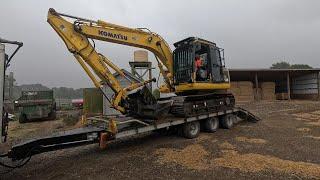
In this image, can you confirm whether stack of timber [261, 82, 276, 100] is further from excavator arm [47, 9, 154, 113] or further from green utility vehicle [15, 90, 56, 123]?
excavator arm [47, 9, 154, 113]

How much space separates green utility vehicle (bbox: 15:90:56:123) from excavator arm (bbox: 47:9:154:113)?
13461mm

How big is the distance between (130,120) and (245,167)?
3740 mm

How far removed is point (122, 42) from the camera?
10445 millimetres

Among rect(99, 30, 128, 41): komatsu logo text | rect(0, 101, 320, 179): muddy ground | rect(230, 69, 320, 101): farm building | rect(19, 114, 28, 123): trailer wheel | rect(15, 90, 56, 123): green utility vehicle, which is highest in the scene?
rect(99, 30, 128, 41): komatsu logo text

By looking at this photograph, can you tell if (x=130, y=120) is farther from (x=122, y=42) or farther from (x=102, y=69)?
(x=122, y=42)

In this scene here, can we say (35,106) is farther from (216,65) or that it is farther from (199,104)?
(216,65)

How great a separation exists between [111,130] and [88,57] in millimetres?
2551

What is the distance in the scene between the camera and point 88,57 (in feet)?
31.1

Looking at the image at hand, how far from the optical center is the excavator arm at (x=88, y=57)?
30.0 feet

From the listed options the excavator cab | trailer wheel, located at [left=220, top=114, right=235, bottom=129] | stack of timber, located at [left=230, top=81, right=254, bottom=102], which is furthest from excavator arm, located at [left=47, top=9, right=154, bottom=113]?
stack of timber, located at [left=230, top=81, right=254, bottom=102]

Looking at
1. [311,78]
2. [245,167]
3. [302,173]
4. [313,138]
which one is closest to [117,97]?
[245,167]

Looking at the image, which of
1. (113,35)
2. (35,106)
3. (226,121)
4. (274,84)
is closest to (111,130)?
(113,35)

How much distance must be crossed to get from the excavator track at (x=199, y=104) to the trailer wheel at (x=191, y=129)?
1.23 feet

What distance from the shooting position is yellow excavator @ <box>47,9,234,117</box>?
9367mm
